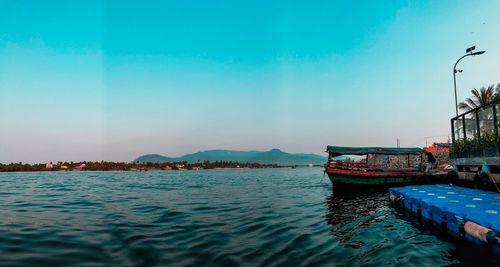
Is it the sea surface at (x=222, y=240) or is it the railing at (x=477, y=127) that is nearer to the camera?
the sea surface at (x=222, y=240)

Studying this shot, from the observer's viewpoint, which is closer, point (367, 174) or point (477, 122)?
point (477, 122)

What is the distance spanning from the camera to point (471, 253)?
318 inches

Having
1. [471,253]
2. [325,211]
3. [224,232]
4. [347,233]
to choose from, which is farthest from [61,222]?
[471,253]

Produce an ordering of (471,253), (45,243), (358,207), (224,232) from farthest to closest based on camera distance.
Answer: (358,207) → (224,232) → (45,243) → (471,253)

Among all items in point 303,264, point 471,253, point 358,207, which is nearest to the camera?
point 303,264

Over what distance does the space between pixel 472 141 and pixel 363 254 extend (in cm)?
1836

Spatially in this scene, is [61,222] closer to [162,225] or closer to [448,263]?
[162,225]

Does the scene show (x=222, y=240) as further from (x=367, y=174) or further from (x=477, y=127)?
(x=367, y=174)

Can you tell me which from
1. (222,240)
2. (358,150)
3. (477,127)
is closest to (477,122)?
(477,127)

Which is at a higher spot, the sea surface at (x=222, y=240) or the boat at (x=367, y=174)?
the boat at (x=367, y=174)

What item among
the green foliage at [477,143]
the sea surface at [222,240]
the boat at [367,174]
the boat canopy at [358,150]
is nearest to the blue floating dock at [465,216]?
the sea surface at [222,240]

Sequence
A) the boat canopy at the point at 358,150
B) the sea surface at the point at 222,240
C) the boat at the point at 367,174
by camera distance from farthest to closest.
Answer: the boat canopy at the point at 358,150
the boat at the point at 367,174
the sea surface at the point at 222,240

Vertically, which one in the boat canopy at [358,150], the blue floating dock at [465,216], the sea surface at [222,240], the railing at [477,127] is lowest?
the sea surface at [222,240]

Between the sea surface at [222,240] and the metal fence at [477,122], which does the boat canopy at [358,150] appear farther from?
the sea surface at [222,240]
